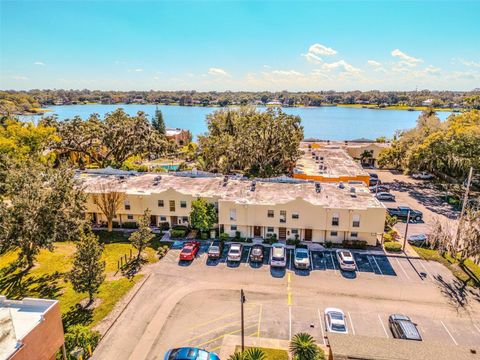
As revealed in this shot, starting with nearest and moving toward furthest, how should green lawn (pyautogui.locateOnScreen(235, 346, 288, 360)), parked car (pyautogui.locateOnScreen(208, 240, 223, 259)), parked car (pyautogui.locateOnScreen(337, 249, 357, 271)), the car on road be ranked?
green lawn (pyautogui.locateOnScreen(235, 346, 288, 360)), parked car (pyautogui.locateOnScreen(337, 249, 357, 271)), the car on road, parked car (pyautogui.locateOnScreen(208, 240, 223, 259))

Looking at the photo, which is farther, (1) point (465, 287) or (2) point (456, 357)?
(1) point (465, 287)

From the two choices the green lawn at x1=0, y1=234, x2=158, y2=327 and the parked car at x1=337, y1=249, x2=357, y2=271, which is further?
the parked car at x1=337, y1=249, x2=357, y2=271

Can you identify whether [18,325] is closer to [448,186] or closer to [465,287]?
[465,287]

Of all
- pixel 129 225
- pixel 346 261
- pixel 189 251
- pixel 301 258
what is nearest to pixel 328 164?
pixel 346 261

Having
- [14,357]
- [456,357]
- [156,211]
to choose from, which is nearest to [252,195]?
[156,211]

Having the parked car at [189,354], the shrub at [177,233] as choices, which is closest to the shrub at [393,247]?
the shrub at [177,233]

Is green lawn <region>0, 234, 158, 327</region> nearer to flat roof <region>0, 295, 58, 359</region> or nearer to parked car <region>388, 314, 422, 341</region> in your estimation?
flat roof <region>0, 295, 58, 359</region>

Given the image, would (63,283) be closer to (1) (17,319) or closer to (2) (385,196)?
(1) (17,319)

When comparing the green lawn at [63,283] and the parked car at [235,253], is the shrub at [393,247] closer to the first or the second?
the parked car at [235,253]

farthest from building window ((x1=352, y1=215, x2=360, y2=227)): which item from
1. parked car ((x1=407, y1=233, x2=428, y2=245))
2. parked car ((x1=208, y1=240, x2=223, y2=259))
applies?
parked car ((x1=208, y1=240, x2=223, y2=259))
